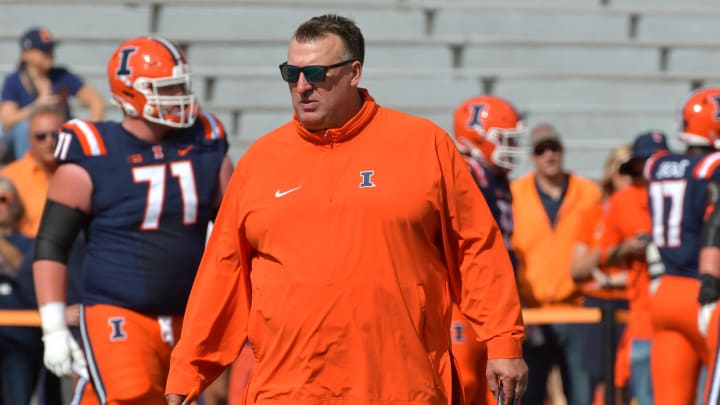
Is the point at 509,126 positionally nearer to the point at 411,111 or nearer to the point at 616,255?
the point at 616,255

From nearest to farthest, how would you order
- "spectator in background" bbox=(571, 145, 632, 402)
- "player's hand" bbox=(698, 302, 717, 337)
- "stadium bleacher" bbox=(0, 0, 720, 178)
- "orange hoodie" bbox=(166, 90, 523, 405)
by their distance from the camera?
"orange hoodie" bbox=(166, 90, 523, 405), "player's hand" bbox=(698, 302, 717, 337), "spectator in background" bbox=(571, 145, 632, 402), "stadium bleacher" bbox=(0, 0, 720, 178)

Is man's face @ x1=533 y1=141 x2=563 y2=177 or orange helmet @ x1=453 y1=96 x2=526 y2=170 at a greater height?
orange helmet @ x1=453 y1=96 x2=526 y2=170

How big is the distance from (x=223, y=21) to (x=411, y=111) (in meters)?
2.06

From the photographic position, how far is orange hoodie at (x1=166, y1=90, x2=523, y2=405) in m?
4.07

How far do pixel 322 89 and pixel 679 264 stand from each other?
3.06 meters

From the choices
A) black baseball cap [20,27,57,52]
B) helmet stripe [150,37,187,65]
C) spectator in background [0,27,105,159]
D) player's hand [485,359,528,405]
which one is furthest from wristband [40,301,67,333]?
black baseball cap [20,27,57,52]

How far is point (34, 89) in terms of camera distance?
10.0m

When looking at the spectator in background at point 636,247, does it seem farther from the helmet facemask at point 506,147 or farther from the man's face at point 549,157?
the helmet facemask at point 506,147

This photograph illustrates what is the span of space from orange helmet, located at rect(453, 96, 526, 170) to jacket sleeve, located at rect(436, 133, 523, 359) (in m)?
2.98

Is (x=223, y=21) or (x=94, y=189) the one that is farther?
(x=223, y=21)

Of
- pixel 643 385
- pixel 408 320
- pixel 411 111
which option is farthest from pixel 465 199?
pixel 411 111

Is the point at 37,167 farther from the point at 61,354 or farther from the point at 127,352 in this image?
the point at 127,352

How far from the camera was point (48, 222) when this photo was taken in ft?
18.2

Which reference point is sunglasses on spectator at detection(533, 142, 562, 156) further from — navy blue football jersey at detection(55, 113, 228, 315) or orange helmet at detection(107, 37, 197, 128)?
navy blue football jersey at detection(55, 113, 228, 315)
